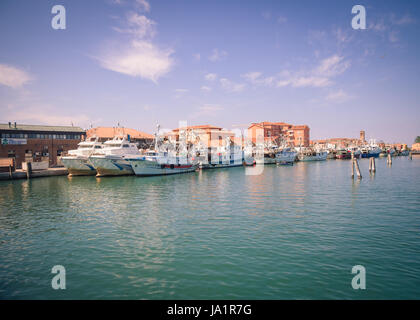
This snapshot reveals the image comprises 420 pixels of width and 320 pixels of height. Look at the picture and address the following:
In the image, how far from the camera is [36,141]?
63.5 m

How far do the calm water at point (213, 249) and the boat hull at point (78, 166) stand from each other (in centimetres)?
2658

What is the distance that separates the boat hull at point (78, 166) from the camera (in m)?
49.8

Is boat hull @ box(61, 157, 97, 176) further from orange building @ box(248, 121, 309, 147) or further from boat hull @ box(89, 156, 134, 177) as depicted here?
orange building @ box(248, 121, 309, 147)

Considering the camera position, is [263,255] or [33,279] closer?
[33,279]

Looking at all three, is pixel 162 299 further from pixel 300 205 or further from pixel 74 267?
pixel 300 205

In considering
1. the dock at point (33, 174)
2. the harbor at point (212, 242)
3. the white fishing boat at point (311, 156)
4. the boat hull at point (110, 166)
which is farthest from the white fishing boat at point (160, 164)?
the white fishing boat at point (311, 156)

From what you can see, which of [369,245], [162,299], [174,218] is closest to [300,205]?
[369,245]

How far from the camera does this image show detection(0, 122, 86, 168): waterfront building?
5959cm

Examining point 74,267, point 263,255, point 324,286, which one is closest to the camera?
point 324,286

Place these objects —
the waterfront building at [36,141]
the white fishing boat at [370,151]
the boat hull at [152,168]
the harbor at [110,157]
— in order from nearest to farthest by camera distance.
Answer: the harbor at [110,157], the boat hull at [152,168], the waterfront building at [36,141], the white fishing boat at [370,151]

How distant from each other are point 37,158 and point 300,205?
2501 inches

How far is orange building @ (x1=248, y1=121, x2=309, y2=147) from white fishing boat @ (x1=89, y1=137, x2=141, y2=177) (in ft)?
327

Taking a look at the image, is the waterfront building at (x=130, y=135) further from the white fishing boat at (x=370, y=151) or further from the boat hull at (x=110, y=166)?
the white fishing boat at (x=370, y=151)
